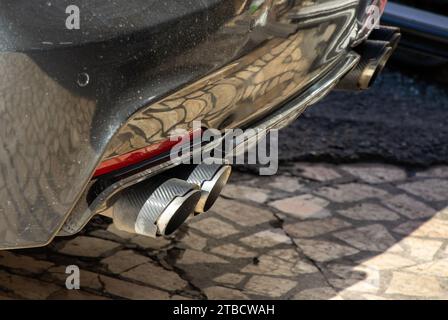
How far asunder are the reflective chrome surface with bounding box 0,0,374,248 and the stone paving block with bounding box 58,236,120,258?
1.14 metres

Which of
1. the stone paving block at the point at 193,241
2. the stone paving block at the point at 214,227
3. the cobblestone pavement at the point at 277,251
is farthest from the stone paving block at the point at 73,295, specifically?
the stone paving block at the point at 214,227

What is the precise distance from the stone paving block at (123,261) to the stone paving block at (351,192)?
40.6 inches

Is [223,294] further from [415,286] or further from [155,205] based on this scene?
[155,205]

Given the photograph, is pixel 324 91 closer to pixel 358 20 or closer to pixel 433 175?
pixel 358 20

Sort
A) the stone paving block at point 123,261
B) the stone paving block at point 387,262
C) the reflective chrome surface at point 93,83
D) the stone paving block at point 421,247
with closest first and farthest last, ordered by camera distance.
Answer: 1. the reflective chrome surface at point 93,83
2. the stone paving block at point 123,261
3. the stone paving block at point 387,262
4. the stone paving block at point 421,247

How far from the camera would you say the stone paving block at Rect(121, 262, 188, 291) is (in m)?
3.27

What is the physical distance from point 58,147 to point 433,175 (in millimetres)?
2569

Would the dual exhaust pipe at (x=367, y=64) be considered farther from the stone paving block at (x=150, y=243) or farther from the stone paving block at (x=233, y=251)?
the stone paving block at (x=150, y=243)

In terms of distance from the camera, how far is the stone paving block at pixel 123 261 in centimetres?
338

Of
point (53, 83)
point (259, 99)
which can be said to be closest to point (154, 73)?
point (53, 83)

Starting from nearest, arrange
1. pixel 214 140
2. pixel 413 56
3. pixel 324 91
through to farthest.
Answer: pixel 214 140, pixel 324 91, pixel 413 56

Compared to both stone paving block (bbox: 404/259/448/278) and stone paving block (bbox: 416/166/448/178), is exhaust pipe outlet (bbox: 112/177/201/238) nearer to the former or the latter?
stone paving block (bbox: 404/259/448/278)

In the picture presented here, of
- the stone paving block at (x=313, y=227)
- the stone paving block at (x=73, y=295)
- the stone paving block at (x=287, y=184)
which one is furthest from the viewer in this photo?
the stone paving block at (x=287, y=184)
